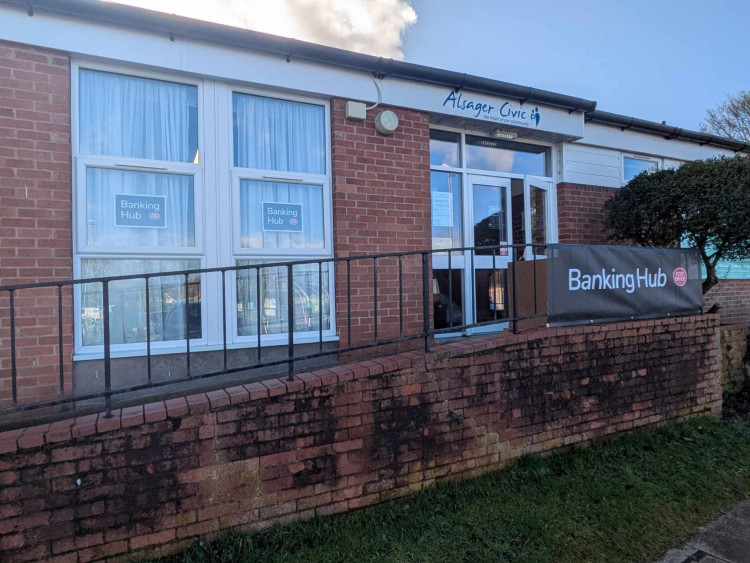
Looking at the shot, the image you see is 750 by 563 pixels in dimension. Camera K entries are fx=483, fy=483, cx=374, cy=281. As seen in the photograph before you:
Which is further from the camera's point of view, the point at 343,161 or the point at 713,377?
the point at 713,377

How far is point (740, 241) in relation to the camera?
5527 mm

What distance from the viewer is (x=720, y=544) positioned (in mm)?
3146

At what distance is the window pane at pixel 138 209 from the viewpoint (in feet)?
12.8

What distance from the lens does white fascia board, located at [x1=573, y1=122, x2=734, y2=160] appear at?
6561mm

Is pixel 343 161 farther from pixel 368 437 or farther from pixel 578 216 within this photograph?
pixel 578 216

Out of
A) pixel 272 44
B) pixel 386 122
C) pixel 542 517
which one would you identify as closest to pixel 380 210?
pixel 386 122

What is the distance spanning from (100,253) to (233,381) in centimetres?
147

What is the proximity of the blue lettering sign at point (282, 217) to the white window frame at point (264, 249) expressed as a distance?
21cm

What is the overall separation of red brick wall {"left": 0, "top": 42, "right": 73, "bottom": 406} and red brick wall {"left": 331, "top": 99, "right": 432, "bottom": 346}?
7.37 ft

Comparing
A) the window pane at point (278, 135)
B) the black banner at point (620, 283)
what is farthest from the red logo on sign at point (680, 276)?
the window pane at point (278, 135)

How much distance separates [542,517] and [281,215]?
128 inches

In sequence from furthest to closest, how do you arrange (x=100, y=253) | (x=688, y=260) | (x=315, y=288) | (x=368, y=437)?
(x=688, y=260), (x=315, y=288), (x=100, y=253), (x=368, y=437)

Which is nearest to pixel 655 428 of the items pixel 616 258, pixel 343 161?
pixel 616 258

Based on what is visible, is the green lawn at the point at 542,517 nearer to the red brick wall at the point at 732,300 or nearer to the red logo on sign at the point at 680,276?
the red logo on sign at the point at 680,276
